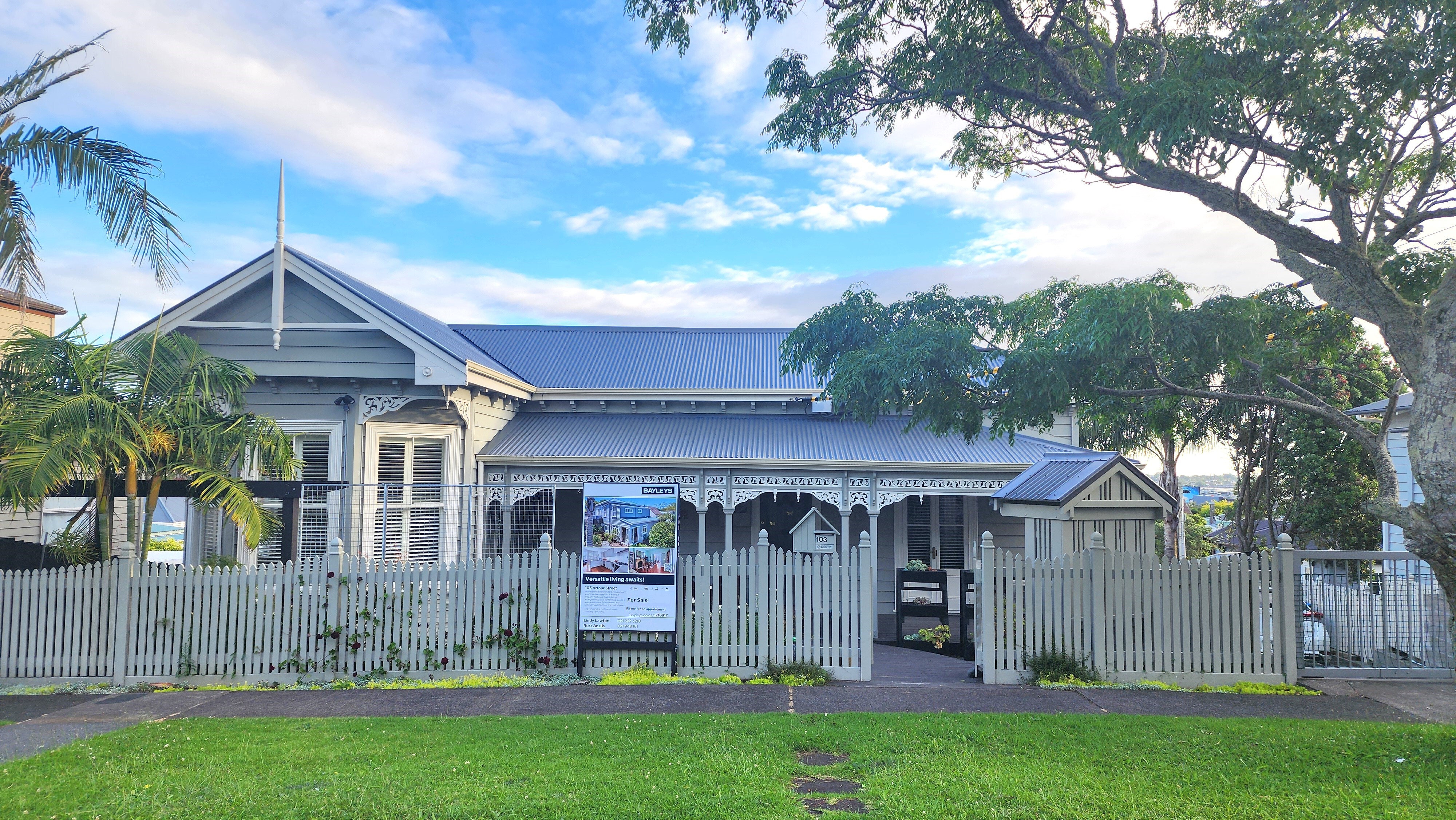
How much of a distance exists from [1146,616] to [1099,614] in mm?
504

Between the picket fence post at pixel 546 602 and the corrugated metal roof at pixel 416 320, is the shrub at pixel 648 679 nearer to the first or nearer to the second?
the picket fence post at pixel 546 602

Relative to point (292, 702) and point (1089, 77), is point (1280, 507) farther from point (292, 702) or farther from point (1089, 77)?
point (292, 702)

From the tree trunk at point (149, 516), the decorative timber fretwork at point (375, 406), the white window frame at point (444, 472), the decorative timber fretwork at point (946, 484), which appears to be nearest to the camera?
the tree trunk at point (149, 516)

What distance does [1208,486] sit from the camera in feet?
346

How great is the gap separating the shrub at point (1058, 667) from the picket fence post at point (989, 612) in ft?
1.19

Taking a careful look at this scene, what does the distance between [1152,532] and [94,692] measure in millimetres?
11945

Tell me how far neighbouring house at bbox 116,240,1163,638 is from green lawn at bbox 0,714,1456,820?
120 inches

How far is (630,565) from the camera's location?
944cm

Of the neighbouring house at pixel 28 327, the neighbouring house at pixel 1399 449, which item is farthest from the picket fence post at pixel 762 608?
the neighbouring house at pixel 28 327

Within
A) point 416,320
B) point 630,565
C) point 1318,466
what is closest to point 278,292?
point 416,320

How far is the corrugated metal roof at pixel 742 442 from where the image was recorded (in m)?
15.6

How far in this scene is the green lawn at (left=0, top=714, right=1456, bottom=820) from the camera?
540 centimetres

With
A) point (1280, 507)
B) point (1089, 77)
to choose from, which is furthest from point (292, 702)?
point (1280, 507)

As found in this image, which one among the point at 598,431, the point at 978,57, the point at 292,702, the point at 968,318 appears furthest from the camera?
the point at 598,431
